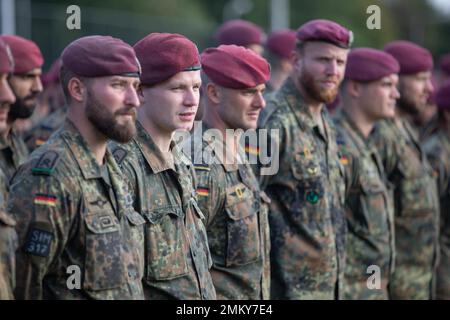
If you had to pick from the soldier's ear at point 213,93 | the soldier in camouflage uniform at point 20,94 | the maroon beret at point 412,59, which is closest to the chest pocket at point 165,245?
the soldier's ear at point 213,93

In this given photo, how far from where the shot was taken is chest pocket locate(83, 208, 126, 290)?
447 centimetres

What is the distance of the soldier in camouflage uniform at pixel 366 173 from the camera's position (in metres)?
7.76

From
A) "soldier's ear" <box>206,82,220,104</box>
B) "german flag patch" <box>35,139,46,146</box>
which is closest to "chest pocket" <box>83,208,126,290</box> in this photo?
"soldier's ear" <box>206,82,220,104</box>

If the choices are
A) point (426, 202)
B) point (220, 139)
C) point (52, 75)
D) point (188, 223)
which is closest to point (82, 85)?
point (188, 223)

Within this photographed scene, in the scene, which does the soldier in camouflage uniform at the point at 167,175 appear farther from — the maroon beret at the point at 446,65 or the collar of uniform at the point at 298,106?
the maroon beret at the point at 446,65

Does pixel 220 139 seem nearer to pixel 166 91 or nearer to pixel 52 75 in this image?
pixel 166 91

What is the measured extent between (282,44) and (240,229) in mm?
4979

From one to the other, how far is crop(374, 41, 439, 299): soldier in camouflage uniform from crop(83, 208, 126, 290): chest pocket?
4368mm

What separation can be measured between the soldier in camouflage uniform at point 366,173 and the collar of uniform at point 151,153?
9.33ft

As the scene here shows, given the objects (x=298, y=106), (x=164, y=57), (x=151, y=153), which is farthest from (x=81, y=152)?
(x=298, y=106)

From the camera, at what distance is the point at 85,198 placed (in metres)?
4.51

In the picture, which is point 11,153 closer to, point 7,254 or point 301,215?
point 301,215
